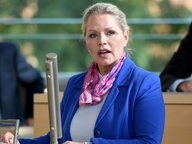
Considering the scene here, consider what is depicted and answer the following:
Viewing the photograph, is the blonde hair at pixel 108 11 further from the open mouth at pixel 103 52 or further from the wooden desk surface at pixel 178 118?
the wooden desk surface at pixel 178 118

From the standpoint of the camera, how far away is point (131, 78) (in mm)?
3059

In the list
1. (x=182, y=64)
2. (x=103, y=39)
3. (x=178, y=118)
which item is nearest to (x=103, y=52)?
(x=103, y=39)

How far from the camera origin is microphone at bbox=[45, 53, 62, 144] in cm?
250

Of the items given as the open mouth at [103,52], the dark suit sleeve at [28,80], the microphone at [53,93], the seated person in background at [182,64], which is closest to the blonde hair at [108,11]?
the open mouth at [103,52]

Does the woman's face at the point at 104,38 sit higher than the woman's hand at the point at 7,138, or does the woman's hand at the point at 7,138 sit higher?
the woman's face at the point at 104,38

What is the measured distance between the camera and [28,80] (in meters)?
5.21

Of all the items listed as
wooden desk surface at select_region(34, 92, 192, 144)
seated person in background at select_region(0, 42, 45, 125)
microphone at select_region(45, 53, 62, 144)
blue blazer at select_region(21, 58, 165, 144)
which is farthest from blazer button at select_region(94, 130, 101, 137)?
seated person in background at select_region(0, 42, 45, 125)

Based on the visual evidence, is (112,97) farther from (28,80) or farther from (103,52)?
(28,80)

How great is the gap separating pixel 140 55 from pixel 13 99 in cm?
145

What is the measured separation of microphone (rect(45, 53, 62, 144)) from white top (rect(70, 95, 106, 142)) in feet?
1.59

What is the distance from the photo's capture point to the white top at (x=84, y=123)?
9.99 feet

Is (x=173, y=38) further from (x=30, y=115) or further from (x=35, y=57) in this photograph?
(x=30, y=115)

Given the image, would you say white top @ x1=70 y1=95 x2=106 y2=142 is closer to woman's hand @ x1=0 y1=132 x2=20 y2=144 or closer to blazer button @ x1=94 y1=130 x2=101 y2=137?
blazer button @ x1=94 y1=130 x2=101 y2=137

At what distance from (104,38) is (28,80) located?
2.26 metres
